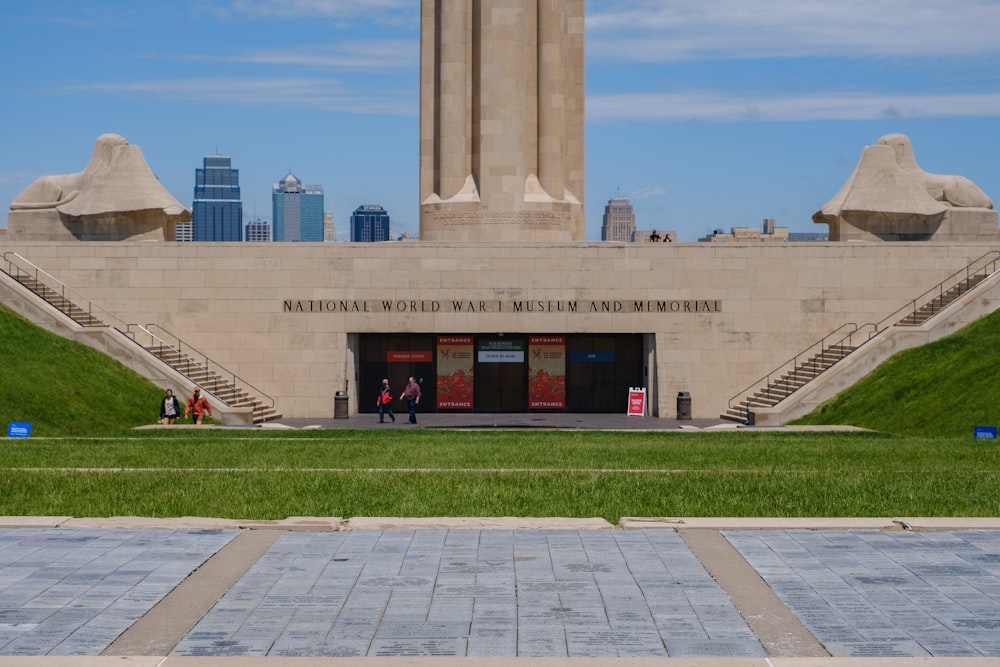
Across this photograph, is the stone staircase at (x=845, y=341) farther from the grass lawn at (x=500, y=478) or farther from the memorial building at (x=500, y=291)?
the grass lawn at (x=500, y=478)

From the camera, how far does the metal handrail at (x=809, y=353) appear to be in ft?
152

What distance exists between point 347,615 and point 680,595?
2802 mm

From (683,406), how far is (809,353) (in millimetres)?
5086

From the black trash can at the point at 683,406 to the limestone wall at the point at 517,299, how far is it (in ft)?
3.10

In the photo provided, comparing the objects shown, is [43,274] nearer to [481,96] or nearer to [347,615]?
[481,96]

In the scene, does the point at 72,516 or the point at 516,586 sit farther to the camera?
the point at 72,516

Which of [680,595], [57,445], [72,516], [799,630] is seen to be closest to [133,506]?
[72,516]

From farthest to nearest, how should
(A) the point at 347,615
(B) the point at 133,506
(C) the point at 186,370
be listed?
(C) the point at 186,370 → (B) the point at 133,506 → (A) the point at 347,615

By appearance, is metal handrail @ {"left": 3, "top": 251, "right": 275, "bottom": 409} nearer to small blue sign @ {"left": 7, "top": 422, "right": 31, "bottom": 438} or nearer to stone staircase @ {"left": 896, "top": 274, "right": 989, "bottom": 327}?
small blue sign @ {"left": 7, "top": 422, "right": 31, "bottom": 438}

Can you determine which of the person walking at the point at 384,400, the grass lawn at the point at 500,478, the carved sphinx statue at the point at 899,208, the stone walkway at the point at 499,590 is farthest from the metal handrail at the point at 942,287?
the stone walkway at the point at 499,590

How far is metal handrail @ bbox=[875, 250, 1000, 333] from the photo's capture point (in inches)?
1838

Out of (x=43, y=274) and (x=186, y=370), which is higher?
(x=43, y=274)

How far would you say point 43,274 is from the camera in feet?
155

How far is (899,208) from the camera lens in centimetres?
4956
